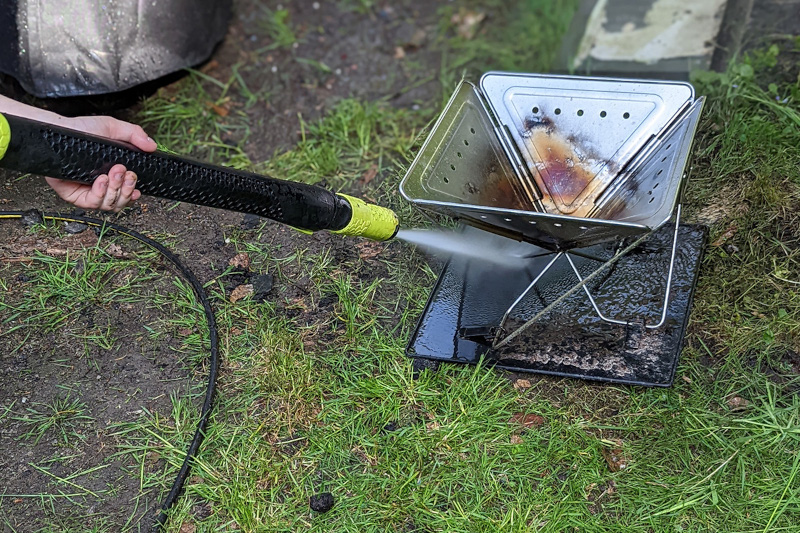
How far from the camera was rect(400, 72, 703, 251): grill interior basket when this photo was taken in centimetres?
Result: 244

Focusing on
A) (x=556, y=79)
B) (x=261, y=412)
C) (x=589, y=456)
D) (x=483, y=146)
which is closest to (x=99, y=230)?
(x=261, y=412)

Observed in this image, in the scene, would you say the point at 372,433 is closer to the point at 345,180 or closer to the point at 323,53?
the point at 345,180

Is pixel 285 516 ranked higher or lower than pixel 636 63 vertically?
lower

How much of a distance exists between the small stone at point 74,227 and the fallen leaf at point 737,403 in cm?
293

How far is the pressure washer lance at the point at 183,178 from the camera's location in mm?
1771

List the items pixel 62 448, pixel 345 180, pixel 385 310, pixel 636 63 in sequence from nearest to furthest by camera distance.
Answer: pixel 62 448
pixel 385 310
pixel 345 180
pixel 636 63

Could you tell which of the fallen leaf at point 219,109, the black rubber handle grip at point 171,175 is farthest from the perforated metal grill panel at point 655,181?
the fallen leaf at point 219,109

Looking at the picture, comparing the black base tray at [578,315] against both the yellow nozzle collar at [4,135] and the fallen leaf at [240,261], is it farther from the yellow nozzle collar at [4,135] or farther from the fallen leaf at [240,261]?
the yellow nozzle collar at [4,135]

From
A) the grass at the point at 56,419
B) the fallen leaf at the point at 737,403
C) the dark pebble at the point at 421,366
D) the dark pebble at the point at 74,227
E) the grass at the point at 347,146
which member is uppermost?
the grass at the point at 347,146

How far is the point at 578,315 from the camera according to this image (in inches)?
108

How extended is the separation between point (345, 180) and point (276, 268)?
26.2 inches

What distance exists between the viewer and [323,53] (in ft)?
13.7

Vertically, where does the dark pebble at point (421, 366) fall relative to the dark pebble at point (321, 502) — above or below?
above

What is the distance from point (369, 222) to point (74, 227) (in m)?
1.54
